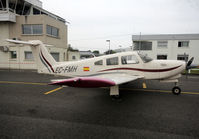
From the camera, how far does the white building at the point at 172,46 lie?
85.5 feet

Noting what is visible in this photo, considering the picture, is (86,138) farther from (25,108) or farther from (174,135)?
(25,108)

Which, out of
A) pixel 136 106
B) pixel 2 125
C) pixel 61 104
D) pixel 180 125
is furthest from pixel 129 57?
pixel 2 125

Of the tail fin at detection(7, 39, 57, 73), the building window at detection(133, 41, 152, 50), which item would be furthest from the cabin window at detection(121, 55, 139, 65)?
the building window at detection(133, 41, 152, 50)

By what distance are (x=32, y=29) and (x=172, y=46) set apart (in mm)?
28695

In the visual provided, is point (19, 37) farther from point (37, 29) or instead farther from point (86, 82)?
point (86, 82)

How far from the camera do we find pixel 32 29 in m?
19.7

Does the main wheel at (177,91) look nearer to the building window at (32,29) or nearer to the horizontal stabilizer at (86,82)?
the horizontal stabilizer at (86,82)

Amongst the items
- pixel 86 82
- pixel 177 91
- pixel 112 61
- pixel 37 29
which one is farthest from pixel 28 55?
pixel 177 91

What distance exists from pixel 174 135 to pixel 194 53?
30.2 meters

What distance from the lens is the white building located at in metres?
26.1

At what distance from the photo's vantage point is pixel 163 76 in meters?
6.25

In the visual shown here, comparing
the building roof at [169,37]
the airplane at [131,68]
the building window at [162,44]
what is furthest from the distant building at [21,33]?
the building window at [162,44]

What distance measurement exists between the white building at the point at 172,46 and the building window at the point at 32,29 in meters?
21.1

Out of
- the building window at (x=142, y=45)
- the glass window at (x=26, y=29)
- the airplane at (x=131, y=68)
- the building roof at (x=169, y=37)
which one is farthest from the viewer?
the building window at (x=142, y=45)
